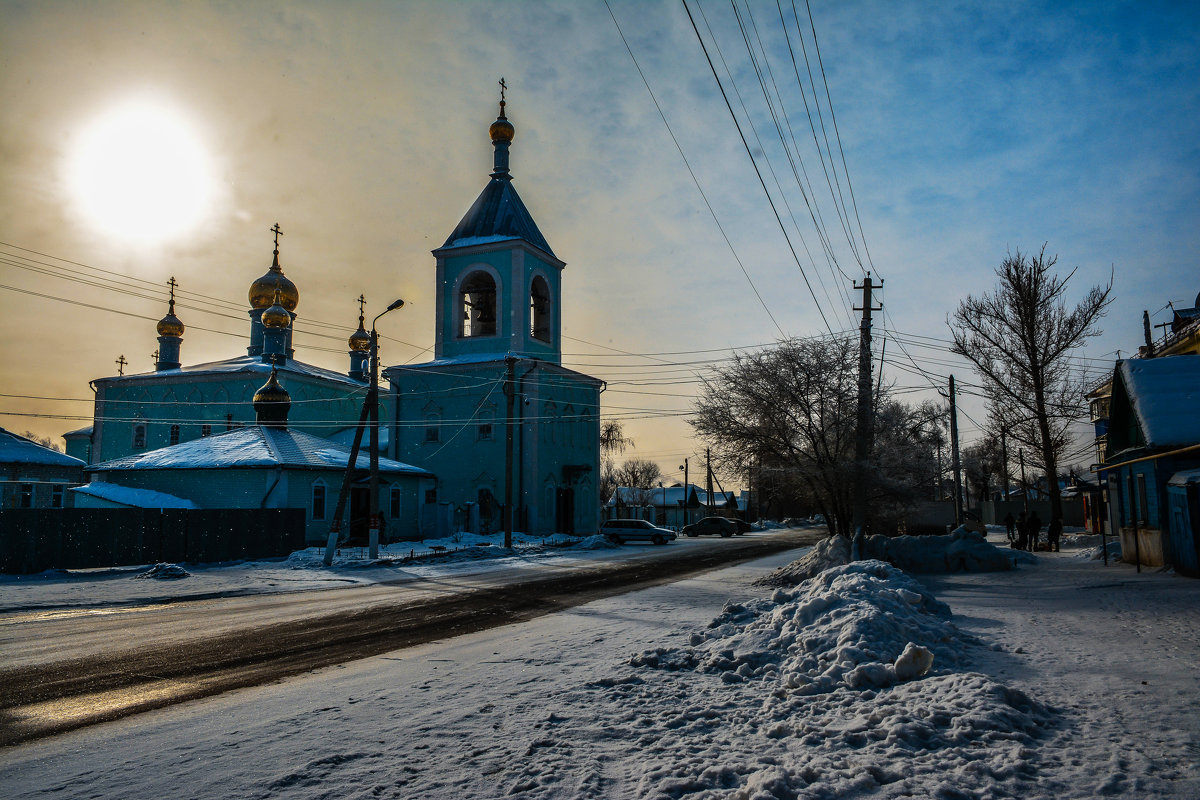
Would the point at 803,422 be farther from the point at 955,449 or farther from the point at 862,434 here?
the point at 955,449

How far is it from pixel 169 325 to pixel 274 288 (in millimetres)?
9454

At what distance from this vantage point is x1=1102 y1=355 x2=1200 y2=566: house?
17766 millimetres

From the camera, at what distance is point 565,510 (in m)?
39.8

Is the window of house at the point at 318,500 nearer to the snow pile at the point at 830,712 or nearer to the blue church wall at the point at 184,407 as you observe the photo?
the blue church wall at the point at 184,407

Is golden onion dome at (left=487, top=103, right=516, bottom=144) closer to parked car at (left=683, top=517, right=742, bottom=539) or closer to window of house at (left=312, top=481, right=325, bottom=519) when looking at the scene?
window of house at (left=312, top=481, right=325, bottom=519)

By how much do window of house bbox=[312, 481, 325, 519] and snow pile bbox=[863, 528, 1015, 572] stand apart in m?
20.4

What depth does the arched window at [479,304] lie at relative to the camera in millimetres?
39688

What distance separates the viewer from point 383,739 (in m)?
5.58

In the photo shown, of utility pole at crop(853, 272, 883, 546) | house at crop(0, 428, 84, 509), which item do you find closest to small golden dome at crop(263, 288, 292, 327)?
house at crop(0, 428, 84, 509)

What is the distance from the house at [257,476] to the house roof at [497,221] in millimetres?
A: 12768

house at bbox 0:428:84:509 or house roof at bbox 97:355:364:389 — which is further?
house roof at bbox 97:355:364:389

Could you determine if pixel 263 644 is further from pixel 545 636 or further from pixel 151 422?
pixel 151 422

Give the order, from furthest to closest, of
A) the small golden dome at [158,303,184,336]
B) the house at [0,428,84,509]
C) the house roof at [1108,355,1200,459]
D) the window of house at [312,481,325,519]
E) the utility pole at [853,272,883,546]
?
the small golden dome at [158,303,184,336] < the house at [0,428,84,509] < the window of house at [312,481,325,519] < the utility pole at [853,272,883,546] < the house roof at [1108,355,1200,459]

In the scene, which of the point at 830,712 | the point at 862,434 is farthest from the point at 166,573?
the point at 830,712
